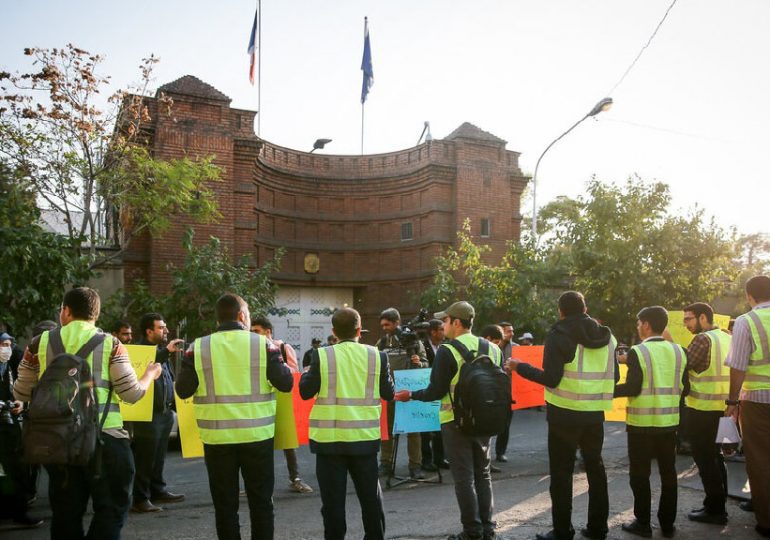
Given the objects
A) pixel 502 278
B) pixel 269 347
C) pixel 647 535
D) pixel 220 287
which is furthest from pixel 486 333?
pixel 502 278

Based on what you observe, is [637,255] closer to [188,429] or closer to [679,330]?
[679,330]

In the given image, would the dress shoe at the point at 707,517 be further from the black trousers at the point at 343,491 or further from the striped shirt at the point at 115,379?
the striped shirt at the point at 115,379

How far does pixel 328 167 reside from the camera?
26688 mm

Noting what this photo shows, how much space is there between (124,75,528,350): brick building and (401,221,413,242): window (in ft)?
0.14

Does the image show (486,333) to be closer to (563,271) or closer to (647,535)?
(647,535)

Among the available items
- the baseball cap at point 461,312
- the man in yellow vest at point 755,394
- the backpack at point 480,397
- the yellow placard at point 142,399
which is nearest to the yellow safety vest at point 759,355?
the man in yellow vest at point 755,394

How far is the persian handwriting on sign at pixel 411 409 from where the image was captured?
8.14 m

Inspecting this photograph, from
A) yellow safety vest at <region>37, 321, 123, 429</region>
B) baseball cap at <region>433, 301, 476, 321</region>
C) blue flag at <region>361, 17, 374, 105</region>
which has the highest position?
blue flag at <region>361, 17, 374, 105</region>

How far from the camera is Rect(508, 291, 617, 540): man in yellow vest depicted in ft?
18.2

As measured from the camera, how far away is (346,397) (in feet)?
16.4

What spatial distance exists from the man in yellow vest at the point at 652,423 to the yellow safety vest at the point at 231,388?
3249 mm

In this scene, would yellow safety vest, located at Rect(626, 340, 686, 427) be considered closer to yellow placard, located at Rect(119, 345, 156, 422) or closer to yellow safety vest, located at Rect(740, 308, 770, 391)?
yellow safety vest, located at Rect(740, 308, 770, 391)

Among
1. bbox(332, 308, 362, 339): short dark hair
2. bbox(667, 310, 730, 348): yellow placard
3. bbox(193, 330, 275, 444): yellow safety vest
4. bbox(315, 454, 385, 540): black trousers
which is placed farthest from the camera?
bbox(667, 310, 730, 348): yellow placard

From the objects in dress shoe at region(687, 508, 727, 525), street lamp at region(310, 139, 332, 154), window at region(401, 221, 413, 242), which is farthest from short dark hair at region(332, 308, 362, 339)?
street lamp at region(310, 139, 332, 154)
